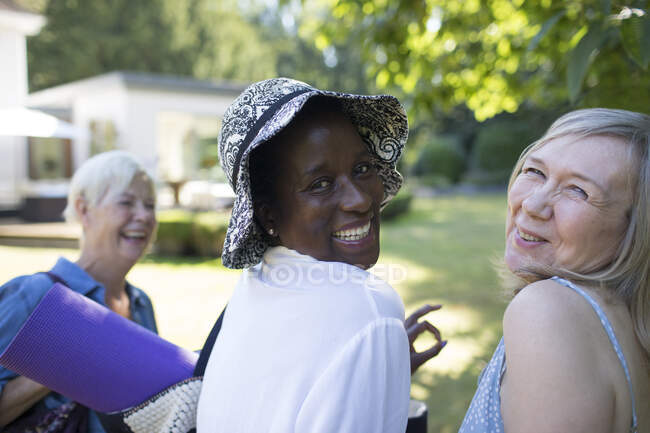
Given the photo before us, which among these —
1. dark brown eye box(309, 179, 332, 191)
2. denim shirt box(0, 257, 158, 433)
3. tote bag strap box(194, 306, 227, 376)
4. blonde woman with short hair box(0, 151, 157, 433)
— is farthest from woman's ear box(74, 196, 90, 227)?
dark brown eye box(309, 179, 332, 191)

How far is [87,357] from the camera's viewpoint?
154 centimetres

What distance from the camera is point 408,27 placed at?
4512 mm

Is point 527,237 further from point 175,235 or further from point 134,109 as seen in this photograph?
point 134,109

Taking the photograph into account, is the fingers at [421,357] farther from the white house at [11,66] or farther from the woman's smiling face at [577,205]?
the white house at [11,66]

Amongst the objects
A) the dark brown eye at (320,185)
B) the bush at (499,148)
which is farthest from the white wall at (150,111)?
the dark brown eye at (320,185)

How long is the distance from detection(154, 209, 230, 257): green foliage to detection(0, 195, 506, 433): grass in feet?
1.20

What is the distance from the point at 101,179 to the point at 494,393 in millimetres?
→ 2154

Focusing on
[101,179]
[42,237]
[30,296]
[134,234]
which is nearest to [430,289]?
[134,234]

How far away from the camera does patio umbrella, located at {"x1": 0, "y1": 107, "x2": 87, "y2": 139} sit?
13656mm

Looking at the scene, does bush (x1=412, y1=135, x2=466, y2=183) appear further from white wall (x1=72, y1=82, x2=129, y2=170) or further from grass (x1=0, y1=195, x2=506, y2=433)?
white wall (x1=72, y1=82, x2=129, y2=170)

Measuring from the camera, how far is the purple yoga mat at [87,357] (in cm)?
150

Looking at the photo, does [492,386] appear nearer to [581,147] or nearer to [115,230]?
[581,147]

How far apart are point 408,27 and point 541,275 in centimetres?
368

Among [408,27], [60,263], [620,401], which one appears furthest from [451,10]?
[620,401]
